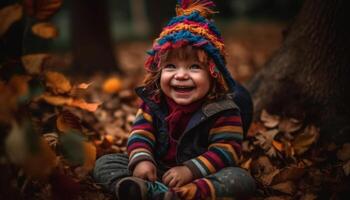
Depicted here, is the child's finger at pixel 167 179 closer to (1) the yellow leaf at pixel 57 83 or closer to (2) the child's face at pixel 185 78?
(2) the child's face at pixel 185 78

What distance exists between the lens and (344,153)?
109 inches

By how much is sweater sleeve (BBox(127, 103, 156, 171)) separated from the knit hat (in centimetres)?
30

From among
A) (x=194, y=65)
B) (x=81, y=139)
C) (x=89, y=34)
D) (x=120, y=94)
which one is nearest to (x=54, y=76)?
(x=81, y=139)

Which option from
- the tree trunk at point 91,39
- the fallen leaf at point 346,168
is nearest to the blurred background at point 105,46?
the tree trunk at point 91,39

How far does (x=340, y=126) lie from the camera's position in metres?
3.05

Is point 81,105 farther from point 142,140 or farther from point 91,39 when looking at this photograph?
point 91,39

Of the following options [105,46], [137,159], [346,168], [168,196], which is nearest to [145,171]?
[137,159]

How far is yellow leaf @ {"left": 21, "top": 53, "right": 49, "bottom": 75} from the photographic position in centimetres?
186

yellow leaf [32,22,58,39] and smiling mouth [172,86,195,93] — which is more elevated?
yellow leaf [32,22,58,39]

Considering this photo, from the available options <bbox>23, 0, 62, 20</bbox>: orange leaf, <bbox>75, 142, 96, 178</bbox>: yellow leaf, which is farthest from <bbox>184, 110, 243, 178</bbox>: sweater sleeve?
<bbox>23, 0, 62, 20</bbox>: orange leaf

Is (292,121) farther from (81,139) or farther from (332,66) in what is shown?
(81,139)

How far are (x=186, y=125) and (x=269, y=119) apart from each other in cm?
103

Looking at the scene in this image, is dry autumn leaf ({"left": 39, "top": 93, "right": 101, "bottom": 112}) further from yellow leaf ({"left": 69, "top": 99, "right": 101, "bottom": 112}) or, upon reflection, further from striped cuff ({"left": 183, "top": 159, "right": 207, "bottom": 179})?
striped cuff ({"left": 183, "top": 159, "right": 207, "bottom": 179})

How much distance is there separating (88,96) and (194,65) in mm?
2578
